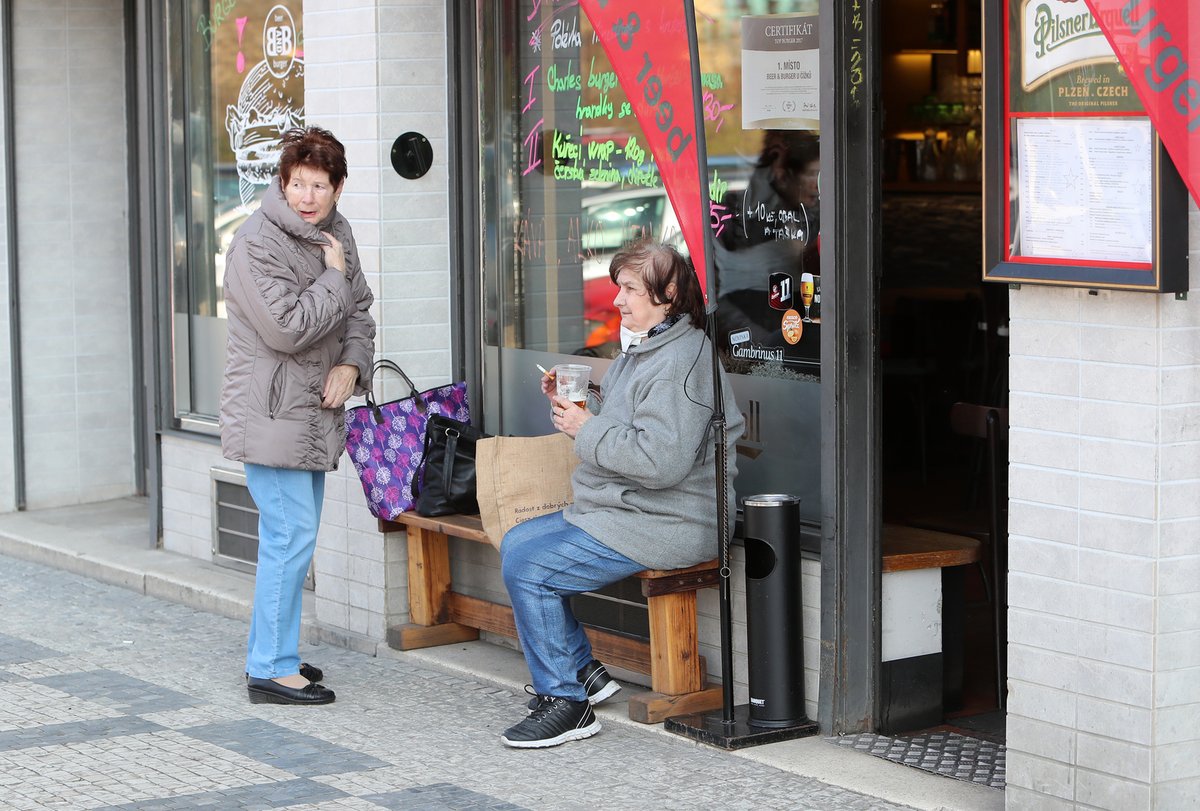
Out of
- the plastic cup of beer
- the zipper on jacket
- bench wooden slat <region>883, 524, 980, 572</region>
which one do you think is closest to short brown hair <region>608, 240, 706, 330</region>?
the plastic cup of beer

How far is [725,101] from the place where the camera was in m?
5.91

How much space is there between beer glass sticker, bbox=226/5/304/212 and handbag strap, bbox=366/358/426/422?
1.59 meters

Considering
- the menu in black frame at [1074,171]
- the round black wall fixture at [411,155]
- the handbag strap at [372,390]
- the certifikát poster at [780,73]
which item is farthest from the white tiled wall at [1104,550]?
→ the round black wall fixture at [411,155]

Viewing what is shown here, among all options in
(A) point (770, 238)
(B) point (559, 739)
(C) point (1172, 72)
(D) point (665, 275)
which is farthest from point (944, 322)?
(C) point (1172, 72)

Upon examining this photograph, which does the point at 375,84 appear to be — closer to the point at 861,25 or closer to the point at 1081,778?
the point at 861,25

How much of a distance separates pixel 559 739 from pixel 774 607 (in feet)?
2.62

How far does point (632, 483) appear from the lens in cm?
545

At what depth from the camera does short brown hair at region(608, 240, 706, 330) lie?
5453 mm

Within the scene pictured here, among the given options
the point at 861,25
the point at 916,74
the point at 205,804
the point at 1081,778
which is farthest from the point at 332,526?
the point at 916,74

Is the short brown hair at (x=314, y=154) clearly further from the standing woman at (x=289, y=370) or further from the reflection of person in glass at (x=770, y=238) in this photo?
the reflection of person in glass at (x=770, y=238)

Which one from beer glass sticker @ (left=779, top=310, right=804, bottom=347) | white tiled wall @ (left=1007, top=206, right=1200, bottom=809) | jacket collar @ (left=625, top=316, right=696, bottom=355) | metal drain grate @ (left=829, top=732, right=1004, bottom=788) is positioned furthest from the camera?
beer glass sticker @ (left=779, top=310, right=804, bottom=347)

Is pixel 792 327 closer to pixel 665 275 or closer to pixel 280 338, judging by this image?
pixel 665 275

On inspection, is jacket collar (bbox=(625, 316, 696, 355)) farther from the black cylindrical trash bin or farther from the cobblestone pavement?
the cobblestone pavement

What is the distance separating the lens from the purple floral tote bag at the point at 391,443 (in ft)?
21.1
